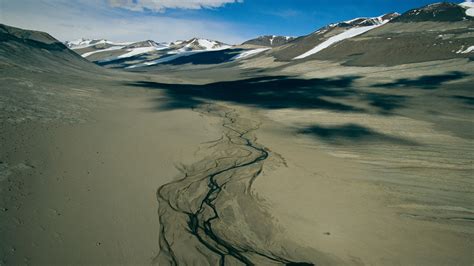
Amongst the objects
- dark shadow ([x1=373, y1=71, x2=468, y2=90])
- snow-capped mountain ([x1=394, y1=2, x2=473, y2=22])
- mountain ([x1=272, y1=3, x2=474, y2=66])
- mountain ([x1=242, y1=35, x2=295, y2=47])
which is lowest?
dark shadow ([x1=373, y1=71, x2=468, y2=90])

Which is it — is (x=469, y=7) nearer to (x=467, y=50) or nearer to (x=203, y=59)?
(x=467, y=50)

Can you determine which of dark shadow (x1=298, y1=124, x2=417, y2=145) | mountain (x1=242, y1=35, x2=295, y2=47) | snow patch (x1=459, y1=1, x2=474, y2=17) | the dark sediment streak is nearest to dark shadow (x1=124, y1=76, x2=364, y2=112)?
dark shadow (x1=298, y1=124, x2=417, y2=145)

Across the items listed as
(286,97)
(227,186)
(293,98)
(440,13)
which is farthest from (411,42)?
(227,186)

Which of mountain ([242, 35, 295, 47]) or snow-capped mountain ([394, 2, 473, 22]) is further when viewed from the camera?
mountain ([242, 35, 295, 47])

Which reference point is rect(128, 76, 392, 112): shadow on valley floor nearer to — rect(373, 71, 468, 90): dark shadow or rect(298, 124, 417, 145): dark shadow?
rect(373, 71, 468, 90): dark shadow

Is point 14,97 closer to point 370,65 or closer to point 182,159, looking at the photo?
point 182,159
